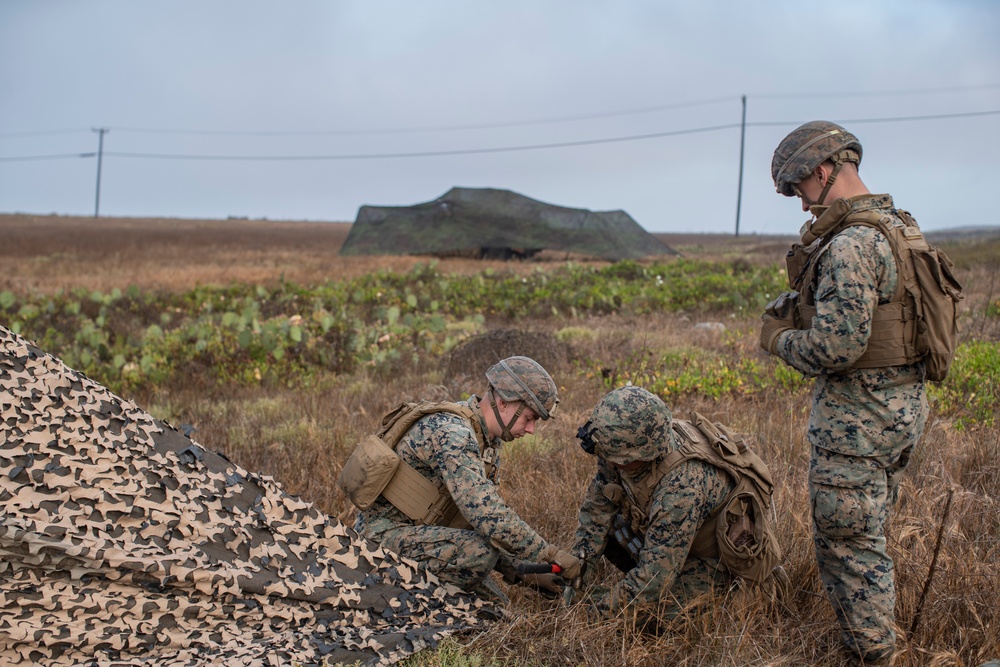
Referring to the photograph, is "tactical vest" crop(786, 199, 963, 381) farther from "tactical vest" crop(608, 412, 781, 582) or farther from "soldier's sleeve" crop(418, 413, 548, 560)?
"soldier's sleeve" crop(418, 413, 548, 560)

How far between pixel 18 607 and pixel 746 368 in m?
6.48

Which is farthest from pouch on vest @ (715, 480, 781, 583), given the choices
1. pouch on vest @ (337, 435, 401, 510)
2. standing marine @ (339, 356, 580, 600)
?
pouch on vest @ (337, 435, 401, 510)

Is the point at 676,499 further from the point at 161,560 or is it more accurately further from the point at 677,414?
the point at 677,414

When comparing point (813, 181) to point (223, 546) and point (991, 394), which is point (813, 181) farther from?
point (991, 394)

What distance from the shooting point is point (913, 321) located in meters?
3.35

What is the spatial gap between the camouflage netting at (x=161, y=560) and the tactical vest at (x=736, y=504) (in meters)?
1.10

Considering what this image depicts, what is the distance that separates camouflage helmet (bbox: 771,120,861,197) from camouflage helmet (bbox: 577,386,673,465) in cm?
113

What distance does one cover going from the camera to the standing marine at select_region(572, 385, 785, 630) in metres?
3.69

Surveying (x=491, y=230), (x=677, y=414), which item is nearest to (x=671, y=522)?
(x=677, y=414)

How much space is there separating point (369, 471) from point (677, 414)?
11.4 feet

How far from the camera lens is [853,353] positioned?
3275mm

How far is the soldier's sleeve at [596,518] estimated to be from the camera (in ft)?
13.5

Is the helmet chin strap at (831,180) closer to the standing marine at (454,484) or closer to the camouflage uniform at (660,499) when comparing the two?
the camouflage uniform at (660,499)

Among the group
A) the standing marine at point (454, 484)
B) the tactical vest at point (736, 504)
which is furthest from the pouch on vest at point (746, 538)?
the standing marine at point (454, 484)
